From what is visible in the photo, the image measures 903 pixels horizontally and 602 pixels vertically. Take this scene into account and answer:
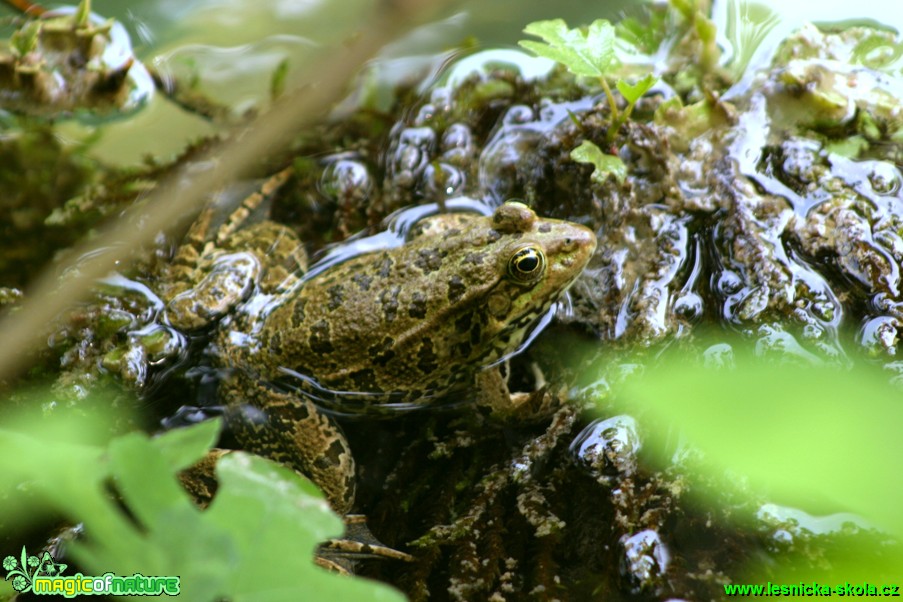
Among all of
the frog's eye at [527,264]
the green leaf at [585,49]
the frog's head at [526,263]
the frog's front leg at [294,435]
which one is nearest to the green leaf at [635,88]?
the green leaf at [585,49]

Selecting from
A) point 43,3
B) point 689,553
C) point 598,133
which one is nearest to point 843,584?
point 689,553

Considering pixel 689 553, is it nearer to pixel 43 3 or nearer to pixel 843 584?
pixel 843 584

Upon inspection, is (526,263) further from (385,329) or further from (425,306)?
(385,329)

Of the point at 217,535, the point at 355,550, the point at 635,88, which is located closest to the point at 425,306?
the point at 355,550

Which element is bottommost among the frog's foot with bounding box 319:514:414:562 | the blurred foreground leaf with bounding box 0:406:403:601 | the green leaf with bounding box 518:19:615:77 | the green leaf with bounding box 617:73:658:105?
the frog's foot with bounding box 319:514:414:562

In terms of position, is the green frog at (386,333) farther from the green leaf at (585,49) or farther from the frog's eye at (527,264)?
the green leaf at (585,49)

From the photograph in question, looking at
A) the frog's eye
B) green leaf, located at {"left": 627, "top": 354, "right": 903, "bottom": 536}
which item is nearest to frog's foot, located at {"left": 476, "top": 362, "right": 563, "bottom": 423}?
the frog's eye

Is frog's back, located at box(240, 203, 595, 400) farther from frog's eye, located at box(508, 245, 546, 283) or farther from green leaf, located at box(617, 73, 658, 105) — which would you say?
green leaf, located at box(617, 73, 658, 105)
